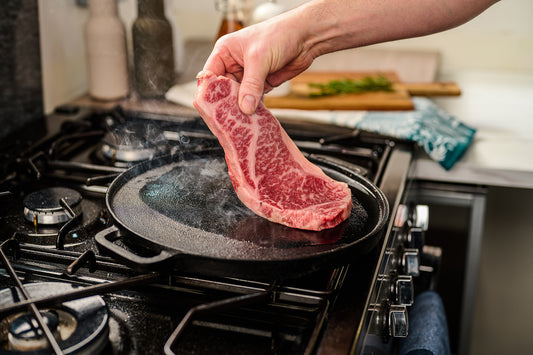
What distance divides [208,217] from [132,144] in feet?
1.39

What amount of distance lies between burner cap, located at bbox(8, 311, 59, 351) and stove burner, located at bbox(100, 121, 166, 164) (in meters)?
0.60

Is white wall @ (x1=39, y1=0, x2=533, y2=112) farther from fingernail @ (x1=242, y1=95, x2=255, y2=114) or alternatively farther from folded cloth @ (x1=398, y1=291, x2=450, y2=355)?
folded cloth @ (x1=398, y1=291, x2=450, y2=355)

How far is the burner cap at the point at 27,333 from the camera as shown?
25.0 inches

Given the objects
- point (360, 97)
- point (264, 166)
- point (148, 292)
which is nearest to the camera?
point (148, 292)

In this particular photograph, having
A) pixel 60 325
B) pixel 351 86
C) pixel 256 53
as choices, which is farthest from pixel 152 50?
pixel 60 325

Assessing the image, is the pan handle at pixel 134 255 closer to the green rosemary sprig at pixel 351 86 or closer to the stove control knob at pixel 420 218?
the stove control knob at pixel 420 218

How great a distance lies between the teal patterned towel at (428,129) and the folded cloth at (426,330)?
0.36 metres

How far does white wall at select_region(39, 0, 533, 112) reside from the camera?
161 cm

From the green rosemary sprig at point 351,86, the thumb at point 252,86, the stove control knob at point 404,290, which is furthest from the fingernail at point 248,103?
the green rosemary sprig at point 351,86

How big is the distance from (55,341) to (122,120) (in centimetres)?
88

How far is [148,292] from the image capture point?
2.64 feet

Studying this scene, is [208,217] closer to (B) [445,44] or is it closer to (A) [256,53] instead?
(A) [256,53]

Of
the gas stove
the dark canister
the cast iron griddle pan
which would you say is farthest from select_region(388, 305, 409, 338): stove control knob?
the dark canister

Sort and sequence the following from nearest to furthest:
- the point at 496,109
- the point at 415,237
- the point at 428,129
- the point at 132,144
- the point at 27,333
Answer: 1. the point at 27,333
2. the point at 415,237
3. the point at 132,144
4. the point at 428,129
5. the point at 496,109
